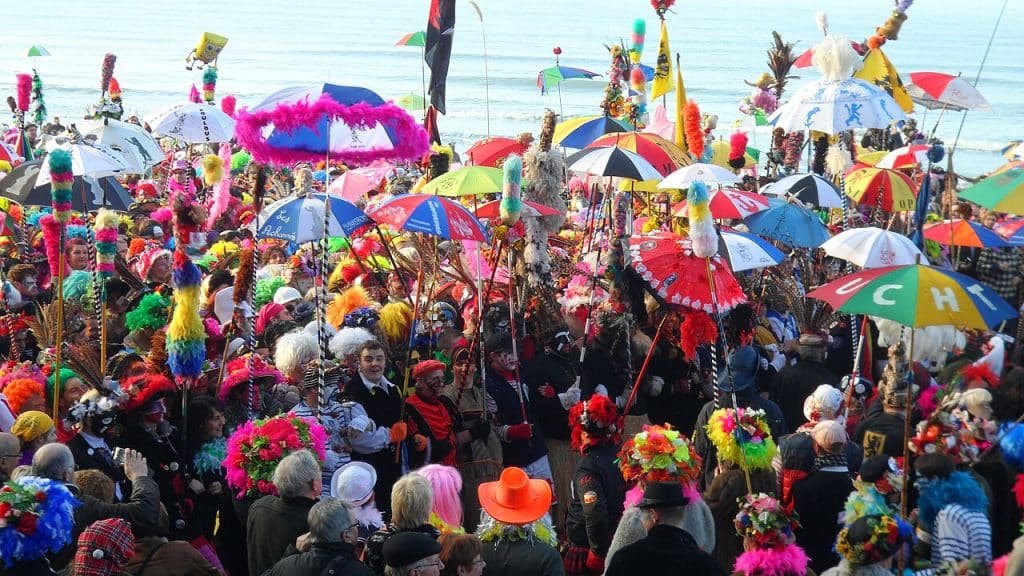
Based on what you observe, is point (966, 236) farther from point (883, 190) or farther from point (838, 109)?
point (838, 109)

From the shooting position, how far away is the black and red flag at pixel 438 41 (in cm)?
904

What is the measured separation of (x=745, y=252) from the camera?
7473mm

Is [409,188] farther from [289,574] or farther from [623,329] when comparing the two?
[289,574]

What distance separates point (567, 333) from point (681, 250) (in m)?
1.10

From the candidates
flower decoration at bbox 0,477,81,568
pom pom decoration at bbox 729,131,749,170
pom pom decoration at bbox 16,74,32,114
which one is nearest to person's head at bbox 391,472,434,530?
flower decoration at bbox 0,477,81,568

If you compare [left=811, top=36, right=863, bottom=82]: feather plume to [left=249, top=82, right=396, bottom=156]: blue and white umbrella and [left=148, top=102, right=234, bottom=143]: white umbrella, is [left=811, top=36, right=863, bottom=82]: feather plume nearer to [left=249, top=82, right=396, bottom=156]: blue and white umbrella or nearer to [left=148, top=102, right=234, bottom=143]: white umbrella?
[left=249, top=82, right=396, bottom=156]: blue and white umbrella

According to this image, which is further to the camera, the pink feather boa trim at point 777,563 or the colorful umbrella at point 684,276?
the colorful umbrella at point 684,276

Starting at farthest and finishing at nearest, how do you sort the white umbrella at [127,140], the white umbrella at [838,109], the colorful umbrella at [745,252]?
the white umbrella at [127,140] → the white umbrella at [838,109] → the colorful umbrella at [745,252]

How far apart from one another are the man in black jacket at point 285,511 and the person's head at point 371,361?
1187mm

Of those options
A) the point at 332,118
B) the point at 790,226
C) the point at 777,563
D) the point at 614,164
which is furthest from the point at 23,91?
the point at 777,563

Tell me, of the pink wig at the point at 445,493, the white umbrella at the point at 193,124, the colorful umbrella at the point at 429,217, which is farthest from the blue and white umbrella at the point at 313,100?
the white umbrella at the point at 193,124

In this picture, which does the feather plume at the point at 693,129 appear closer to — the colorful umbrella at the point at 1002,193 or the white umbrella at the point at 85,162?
the colorful umbrella at the point at 1002,193

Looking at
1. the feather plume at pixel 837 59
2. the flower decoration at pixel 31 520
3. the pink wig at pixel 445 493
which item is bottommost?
the pink wig at pixel 445 493

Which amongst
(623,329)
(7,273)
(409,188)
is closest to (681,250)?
(623,329)
